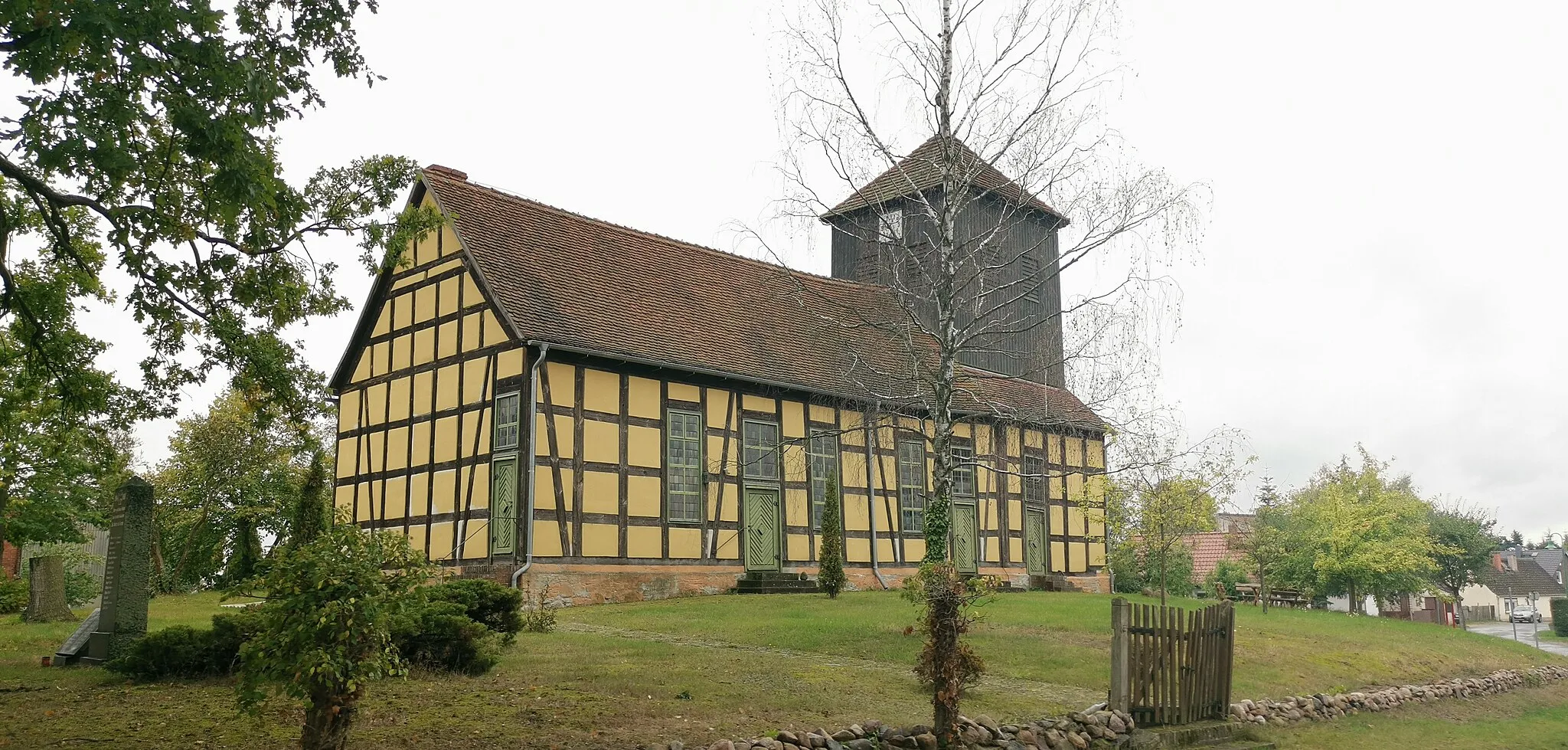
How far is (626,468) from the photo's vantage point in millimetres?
23266

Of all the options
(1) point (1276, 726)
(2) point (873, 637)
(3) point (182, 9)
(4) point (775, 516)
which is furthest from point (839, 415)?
(3) point (182, 9)

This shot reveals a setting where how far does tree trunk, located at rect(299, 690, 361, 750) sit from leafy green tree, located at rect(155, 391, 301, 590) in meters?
25.6

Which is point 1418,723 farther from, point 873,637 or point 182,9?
point 182,9

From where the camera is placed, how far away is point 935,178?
16047 mm

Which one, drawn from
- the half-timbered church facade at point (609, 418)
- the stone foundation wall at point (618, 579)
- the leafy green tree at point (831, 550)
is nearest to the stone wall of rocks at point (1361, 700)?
the half-timbered church facade at point (609, 418)

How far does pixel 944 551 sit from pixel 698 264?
15258 mm

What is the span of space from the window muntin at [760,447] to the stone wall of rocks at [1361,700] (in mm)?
13182

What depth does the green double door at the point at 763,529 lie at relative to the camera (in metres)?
25.4

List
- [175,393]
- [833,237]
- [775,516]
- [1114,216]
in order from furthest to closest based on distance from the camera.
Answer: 1. [833,237]
2. [775,516]
3. [1114,216]
4. [175,393]

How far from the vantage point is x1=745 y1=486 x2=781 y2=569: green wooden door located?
83.4 feet

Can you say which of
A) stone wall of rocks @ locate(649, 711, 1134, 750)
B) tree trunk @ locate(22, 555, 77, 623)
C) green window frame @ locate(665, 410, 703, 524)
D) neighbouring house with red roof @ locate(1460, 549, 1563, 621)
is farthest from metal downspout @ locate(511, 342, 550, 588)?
neighbouring house with red roof @ locate(1460, 549, 1563, 621)

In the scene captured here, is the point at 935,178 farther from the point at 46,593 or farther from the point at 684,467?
the point at 46,593

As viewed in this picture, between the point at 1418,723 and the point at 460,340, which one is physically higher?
the point at 460,340

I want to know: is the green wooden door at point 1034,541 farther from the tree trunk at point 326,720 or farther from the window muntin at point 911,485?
the tree trunk at point 326,720
